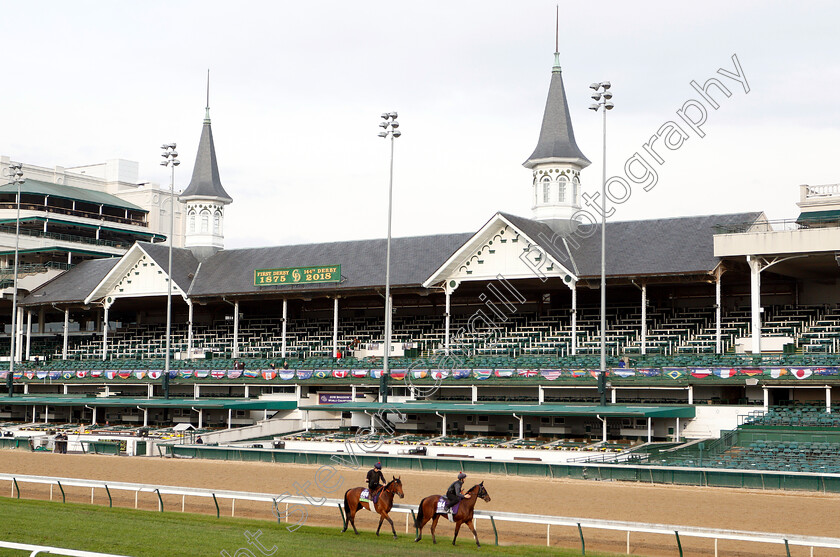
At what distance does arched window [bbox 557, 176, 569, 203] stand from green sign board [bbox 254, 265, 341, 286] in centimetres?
1236

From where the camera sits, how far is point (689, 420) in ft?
127

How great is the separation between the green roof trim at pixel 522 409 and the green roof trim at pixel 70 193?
127ft

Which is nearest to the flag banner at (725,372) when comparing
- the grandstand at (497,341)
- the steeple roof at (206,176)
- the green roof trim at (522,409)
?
the grandstand at (497,341)

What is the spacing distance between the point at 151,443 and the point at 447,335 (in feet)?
46.8

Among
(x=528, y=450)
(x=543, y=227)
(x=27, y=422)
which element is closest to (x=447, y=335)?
(x=543, y=227)

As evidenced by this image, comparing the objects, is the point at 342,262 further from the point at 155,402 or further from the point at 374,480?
the point at 374,480

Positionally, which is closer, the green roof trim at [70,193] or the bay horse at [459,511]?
the bay horse at [459,511]

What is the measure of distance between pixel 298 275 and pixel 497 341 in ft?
37.4

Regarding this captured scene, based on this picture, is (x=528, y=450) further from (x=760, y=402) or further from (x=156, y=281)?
(x=156, y=281)

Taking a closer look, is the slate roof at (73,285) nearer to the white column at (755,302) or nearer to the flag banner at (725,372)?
the flag banner at (725,372)

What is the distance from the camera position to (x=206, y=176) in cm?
6462

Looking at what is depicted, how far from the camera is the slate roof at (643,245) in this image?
42219 mm

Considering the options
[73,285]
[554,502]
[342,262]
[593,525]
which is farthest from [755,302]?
[73,285]

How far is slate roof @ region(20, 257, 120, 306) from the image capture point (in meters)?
60.9
